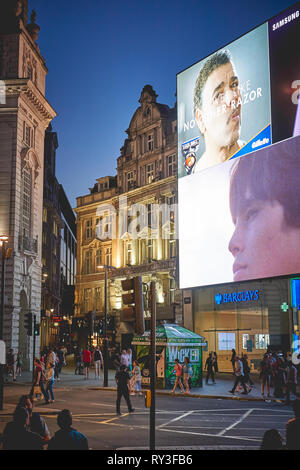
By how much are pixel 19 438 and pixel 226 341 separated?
3472 cm

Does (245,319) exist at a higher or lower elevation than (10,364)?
higher

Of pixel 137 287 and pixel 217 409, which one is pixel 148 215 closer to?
pixel 217 409

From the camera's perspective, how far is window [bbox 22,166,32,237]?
45969 mm

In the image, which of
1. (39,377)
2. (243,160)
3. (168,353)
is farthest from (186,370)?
(243,160)

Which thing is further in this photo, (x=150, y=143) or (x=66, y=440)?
(x=150, y=143)

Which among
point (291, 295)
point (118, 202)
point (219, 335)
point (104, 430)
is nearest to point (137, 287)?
point (104, 430)

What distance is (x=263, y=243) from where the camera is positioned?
90.4 feet

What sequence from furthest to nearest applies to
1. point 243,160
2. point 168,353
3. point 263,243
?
point 168,353, point 243,160, point 263,243

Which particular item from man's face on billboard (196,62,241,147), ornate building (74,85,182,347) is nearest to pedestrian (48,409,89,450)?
man's face on billboard (196,62,241,147)

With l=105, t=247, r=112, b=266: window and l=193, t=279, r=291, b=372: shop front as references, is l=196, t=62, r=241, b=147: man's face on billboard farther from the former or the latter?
l=105, t=247, r=112, b=266: window

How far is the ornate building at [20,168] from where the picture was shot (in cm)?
4316

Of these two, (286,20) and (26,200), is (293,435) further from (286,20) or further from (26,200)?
(26,200)

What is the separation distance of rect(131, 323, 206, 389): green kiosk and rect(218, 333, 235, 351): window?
31.4 feet

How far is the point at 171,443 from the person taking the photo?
522 inches
